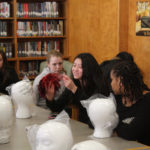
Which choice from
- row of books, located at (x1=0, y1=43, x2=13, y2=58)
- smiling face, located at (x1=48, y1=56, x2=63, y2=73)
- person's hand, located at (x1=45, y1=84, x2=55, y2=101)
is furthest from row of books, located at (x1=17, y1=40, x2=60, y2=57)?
person's hand, located at (x1=45, y1=84, x2=55, y2=101)

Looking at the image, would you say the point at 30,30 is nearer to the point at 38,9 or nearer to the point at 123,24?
the point at 38,9

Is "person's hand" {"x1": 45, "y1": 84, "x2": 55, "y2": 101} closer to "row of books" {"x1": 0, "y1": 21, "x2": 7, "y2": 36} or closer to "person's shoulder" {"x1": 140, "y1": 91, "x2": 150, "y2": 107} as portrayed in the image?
"person's shoulder" {"x1": 140, "y1": 91, "x2": 150, "y2": 107}

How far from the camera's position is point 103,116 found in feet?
8.04

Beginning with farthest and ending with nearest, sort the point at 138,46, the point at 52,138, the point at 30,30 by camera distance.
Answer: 1. the point at 30,30
2. the point at 138,46
3. the point at 52,138

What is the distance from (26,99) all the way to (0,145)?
0.74 meters

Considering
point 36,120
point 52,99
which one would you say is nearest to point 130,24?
point 52,99

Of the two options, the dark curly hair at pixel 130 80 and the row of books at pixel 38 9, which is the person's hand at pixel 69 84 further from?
the row of books at pixel 38 9

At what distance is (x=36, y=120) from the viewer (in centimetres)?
310

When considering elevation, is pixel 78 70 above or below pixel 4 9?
below

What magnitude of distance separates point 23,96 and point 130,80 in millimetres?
1030

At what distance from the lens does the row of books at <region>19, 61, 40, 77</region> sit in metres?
6.58

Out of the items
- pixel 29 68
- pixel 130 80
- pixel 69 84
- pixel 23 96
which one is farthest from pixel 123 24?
pixel 130 80

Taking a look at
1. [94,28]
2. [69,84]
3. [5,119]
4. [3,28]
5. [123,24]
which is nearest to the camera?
[5,119]

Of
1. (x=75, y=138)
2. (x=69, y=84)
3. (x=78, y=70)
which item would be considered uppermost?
(x=78, y=70)
